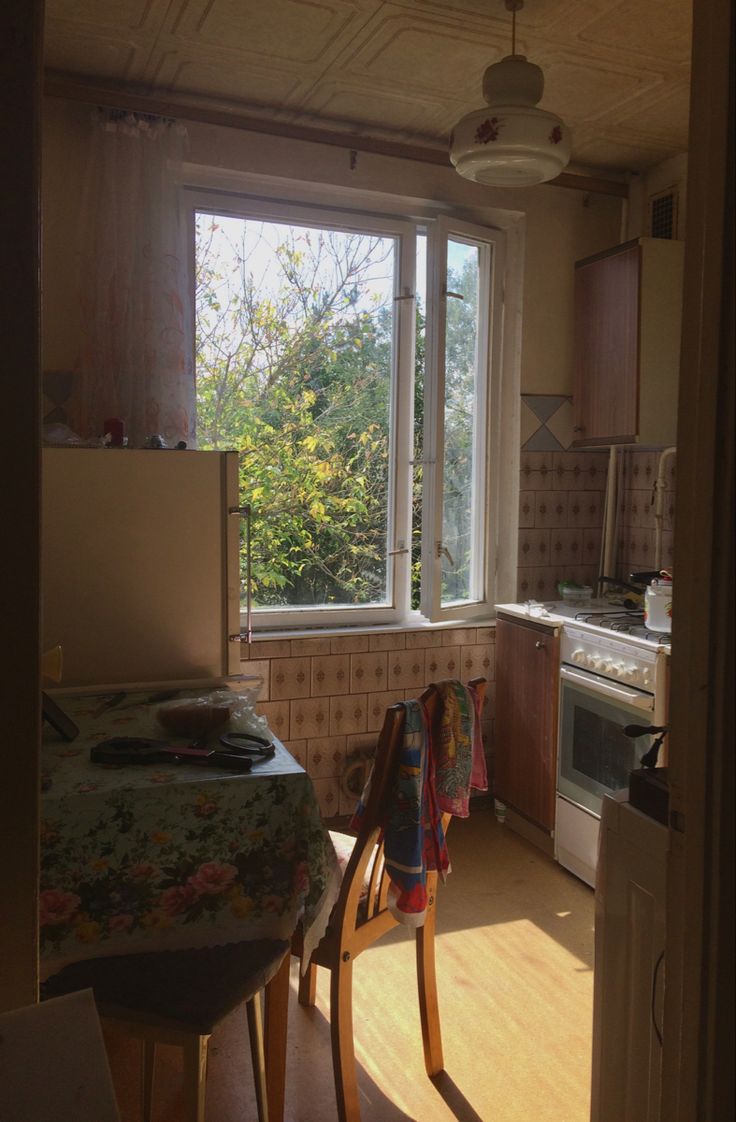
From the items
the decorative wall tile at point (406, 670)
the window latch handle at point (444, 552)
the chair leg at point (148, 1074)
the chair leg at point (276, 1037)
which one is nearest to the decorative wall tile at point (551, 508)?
the window latch handle at point (444, 552)

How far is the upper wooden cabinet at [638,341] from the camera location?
3.29m

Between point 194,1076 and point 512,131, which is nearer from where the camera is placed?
point 194,1076

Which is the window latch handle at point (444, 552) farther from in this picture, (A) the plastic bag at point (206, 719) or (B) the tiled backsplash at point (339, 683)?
(A) the plastic bag at point (206, 719)

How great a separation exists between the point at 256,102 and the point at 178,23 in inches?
22.7

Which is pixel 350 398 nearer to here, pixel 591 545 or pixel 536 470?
pixel 536 470

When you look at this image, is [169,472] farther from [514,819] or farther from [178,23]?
[514,819]

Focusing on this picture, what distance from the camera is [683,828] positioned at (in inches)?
33.6

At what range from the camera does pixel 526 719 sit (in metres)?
3.39

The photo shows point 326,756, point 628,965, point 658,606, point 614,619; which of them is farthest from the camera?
point 326,756

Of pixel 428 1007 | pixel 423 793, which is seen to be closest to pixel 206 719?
pixel 423 793

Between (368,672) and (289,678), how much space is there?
325 mm

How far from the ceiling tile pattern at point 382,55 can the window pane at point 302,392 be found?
0.46m

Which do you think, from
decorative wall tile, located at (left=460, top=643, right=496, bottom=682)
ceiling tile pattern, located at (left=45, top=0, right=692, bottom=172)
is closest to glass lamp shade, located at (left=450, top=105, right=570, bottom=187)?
ceiling tile pattern, located at (left=45, top=0, right=692, bottom=172)

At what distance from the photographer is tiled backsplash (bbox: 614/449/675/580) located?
351 cm
